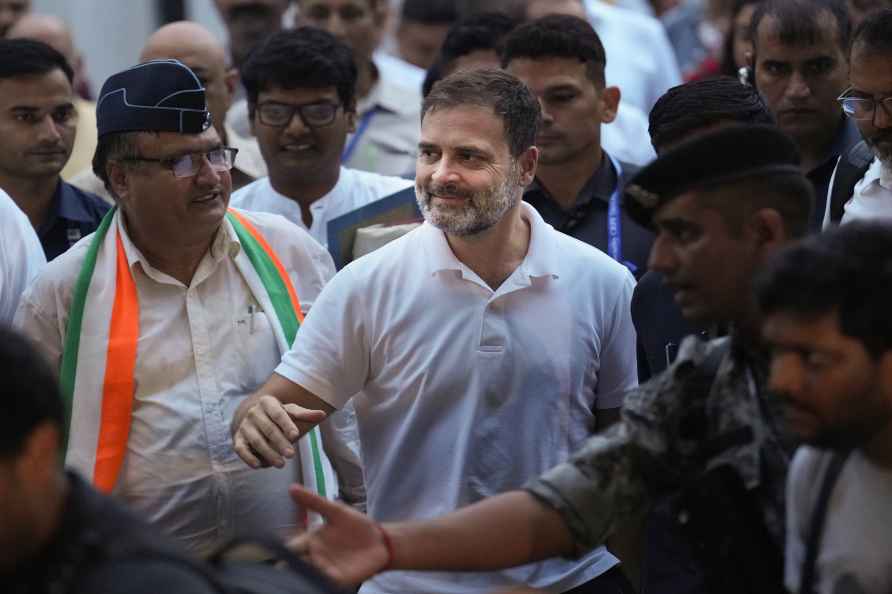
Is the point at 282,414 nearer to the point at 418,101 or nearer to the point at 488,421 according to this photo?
the point at 488,421

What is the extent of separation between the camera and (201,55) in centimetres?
790

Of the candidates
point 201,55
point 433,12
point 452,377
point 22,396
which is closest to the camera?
point 22,396

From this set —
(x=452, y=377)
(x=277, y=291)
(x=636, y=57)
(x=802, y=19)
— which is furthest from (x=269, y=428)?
(x=636, y=57)

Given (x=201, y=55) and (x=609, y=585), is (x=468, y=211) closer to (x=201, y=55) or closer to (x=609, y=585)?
(x=609, y=585)

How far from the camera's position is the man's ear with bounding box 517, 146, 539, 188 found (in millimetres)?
5438

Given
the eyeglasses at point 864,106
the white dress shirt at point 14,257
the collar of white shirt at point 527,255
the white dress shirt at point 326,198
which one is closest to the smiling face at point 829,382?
the collar of white shirt at point 527,255

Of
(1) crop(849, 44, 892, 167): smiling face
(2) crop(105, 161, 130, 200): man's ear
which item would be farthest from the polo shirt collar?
(1) crop(849, 44, 892, 167): smiling face

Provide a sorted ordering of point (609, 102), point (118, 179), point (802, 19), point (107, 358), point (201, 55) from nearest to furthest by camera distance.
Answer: point (107, 358), point (118, 179), point (802, 19), point (609, 102), point (201, 55)

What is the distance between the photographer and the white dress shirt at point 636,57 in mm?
10008

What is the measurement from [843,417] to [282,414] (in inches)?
71.3

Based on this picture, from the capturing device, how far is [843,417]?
3.33 meters

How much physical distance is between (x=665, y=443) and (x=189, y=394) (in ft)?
6.40

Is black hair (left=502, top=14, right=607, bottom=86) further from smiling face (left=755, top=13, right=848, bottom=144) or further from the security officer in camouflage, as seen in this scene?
the security officer in camouflage

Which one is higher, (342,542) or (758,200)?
(758,200)
